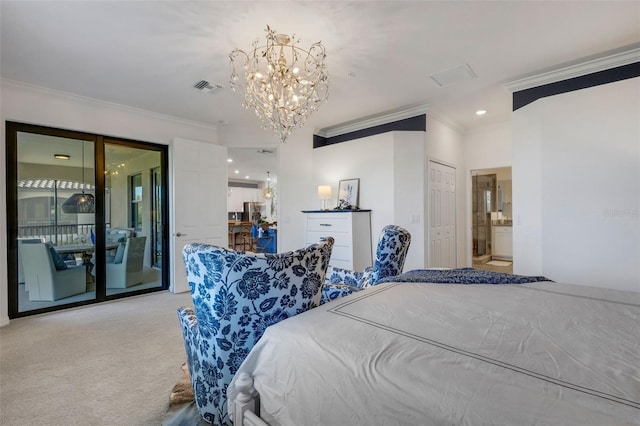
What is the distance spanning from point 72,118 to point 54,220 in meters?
1.32

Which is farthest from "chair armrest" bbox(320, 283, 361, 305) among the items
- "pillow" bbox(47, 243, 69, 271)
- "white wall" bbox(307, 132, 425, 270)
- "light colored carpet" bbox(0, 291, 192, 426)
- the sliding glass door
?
"pillow" bbox(47, 243, 69, 271)

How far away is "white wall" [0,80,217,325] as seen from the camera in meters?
3.24

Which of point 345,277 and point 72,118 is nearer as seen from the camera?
point 345,277

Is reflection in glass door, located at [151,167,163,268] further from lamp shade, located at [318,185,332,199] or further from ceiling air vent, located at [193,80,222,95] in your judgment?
lamp shade, located at [318,185,332,199]

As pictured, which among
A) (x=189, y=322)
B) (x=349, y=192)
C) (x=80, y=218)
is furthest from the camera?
(x=349, y=192)

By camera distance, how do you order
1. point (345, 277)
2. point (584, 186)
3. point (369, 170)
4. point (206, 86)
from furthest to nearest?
point (369, 170)
point (206, 86)
point (584, 186)
point (345, 277)

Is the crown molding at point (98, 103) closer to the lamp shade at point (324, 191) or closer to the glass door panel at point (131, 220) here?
the glass door panel at point (131, 220)

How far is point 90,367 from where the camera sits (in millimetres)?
2250

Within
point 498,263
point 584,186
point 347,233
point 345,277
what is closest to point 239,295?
point 345,277

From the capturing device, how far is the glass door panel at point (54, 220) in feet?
11.5

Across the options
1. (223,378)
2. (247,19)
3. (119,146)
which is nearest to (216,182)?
(119,146)

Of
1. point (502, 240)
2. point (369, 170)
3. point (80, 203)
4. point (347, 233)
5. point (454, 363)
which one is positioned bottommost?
point (502, 240)

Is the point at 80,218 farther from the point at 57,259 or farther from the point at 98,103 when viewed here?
the point at 98,103

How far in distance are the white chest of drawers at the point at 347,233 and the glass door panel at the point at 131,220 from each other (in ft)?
8.34
